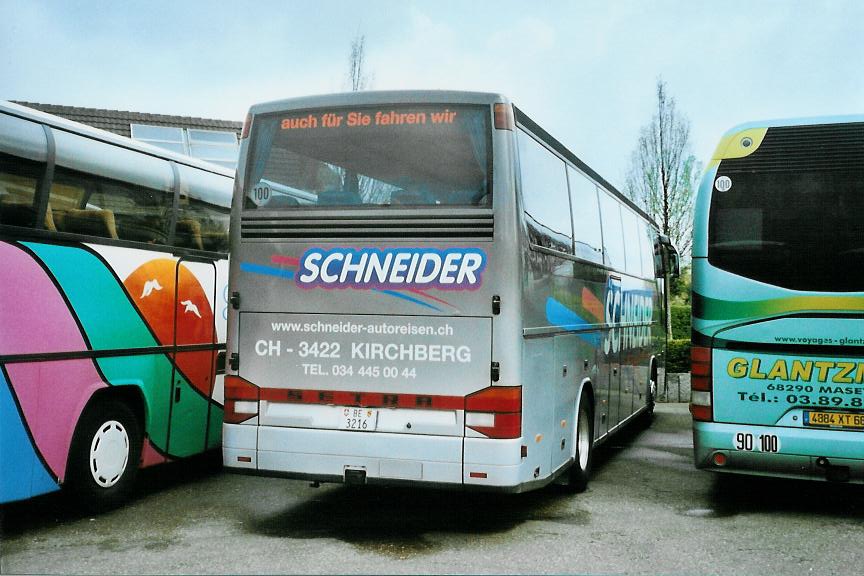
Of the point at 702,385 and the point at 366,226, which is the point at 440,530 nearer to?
the point at 366,226

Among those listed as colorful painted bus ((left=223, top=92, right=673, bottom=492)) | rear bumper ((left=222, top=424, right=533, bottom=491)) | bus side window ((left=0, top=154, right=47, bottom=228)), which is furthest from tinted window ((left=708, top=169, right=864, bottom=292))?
bus side window ((left=0, top=154, right=47, bottom=228))

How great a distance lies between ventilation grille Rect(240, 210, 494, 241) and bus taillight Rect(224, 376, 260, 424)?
45.3 inches

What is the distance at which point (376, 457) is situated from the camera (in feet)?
23.2

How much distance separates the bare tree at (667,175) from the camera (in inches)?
1373

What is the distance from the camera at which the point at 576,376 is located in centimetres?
909

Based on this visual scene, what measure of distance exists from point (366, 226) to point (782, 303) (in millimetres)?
3725

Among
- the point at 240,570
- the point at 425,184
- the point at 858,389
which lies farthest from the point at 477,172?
the point at 858,389

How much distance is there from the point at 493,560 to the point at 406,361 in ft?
5.21

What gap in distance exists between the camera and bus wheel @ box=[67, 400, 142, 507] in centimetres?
767

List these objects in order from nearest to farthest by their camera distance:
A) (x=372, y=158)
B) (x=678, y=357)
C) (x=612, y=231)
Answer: (x=372, y=158) → (x=612, y=231) → (x=678, y=357)

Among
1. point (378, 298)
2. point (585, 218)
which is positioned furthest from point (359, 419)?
point (585, 218)

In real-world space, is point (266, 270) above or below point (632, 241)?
below

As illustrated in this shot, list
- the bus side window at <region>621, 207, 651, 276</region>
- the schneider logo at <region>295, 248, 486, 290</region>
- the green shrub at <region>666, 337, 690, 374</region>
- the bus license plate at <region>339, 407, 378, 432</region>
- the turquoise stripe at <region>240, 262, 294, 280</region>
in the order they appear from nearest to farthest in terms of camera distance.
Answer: the schneider logo at <region>295, 248, 486, 290</region> → the bus license plate at <region>339, 407, 378, 432</region> → the turquoise stripe at <region>240, 262, 294, 280</region> → the bus side window at <region>621, 207, 651, 276</region> → the green shrub at <region>666, 337, 690, 374</region>

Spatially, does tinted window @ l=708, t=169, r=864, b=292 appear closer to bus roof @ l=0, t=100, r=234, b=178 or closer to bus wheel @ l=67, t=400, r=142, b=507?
bus roof @ l=0, t=100, r=234, b=178
